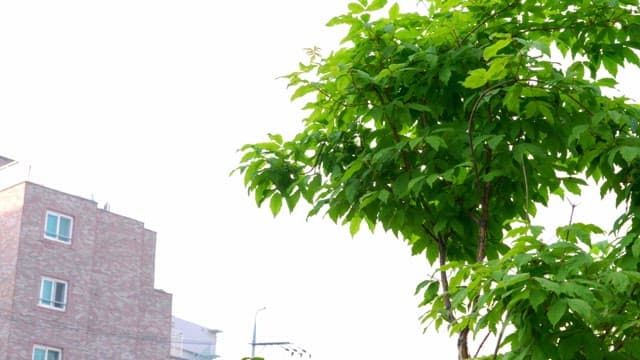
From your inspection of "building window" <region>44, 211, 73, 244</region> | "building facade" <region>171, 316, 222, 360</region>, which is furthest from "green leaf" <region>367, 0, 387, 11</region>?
"building facade" <region>171, 316, 222, 360</region>

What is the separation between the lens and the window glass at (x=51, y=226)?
33.2 meters

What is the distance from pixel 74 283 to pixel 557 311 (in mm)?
32669

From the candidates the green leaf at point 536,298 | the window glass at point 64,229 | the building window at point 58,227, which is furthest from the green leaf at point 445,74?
the window glass at point 64,229

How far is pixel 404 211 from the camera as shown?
12.1 feet

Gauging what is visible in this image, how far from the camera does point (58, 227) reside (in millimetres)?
33594

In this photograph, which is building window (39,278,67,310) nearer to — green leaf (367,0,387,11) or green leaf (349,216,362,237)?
green leaf (349,216,362,237)

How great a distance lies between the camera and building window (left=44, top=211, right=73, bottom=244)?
33.2 m

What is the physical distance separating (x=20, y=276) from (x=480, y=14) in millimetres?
30251

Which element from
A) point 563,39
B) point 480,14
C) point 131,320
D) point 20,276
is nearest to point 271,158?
point 480,14

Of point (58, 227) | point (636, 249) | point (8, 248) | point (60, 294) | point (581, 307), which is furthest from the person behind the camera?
point (58, 227)

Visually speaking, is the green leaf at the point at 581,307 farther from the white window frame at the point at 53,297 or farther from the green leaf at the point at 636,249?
the white window frame at the point at 53,297

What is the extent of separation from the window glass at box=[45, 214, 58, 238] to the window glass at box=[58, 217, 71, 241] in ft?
0.69

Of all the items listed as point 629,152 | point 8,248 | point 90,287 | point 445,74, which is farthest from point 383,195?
point 90,287

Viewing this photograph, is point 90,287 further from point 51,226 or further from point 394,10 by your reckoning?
point 394,10
